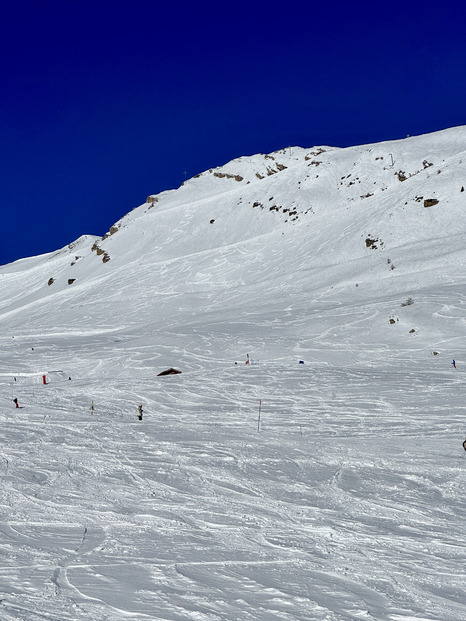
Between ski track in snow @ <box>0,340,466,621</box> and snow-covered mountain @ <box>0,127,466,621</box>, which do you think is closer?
ski track in snow @ <box>0,340,466,621</box>

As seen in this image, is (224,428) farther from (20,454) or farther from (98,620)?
(98,620)

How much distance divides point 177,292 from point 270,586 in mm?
49274

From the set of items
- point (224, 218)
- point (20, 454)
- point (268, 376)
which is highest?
point (224, 218)

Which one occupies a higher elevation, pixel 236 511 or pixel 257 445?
pixel 257 445

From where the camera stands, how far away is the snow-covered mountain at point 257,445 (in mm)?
6559

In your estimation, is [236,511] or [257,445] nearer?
[236,511]

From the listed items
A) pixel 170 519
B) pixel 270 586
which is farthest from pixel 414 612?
pixel 170 519

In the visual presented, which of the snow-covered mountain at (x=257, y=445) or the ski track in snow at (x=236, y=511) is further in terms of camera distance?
the snow-covered mountain at (x=257, y=445)

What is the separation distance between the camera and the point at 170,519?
8.86m

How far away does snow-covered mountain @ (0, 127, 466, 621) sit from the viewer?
258 inches

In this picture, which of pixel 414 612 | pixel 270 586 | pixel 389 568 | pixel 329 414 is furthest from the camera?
pixel 329 414

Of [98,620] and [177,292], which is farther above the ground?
[177,292]

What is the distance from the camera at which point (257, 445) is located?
13.9m

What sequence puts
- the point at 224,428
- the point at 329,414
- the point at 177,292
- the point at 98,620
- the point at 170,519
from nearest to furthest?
the point at 98,620 → the point at 170,519 → the point at 224,428 → the point at 329,414 → the point at 177,292
